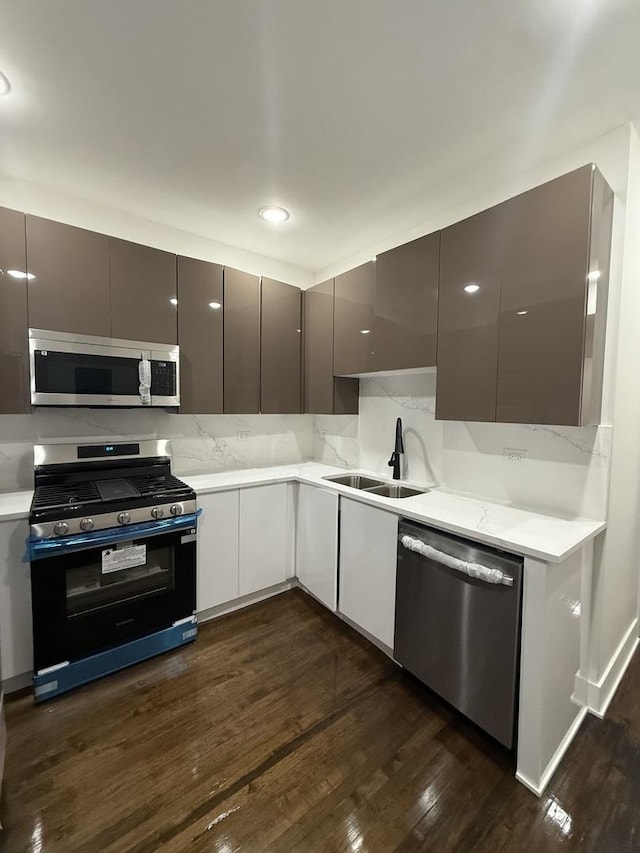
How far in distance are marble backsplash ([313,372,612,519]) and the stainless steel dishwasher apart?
59 cm

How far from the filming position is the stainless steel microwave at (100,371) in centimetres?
188

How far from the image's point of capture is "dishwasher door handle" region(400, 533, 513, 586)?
1.39 m

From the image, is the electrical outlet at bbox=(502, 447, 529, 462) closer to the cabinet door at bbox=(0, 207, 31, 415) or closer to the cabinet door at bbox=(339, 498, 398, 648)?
the cabinet door at bbox=(339, 498, 398, 648)

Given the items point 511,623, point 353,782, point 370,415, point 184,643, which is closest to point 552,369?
point 511,623

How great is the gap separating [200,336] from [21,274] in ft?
3.15

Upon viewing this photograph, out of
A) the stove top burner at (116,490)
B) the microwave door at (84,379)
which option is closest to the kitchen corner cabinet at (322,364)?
the microwave door at (84,379)

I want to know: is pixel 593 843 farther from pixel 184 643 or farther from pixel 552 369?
pixel 184 643

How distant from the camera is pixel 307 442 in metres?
3.49

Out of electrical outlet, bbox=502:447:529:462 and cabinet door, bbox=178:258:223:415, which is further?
cabinet door, bbox=178:258:223:415

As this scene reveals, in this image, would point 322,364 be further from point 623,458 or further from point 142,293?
point 623,458

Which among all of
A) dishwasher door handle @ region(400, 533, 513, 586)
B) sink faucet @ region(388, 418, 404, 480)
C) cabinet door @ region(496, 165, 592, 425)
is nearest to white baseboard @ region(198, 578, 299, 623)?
sink faucet @ region(388, 418, 404, 480)

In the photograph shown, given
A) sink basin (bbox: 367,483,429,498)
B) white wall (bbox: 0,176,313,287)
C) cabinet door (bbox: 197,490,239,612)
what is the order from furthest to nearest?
1. sink basin (bbox: 367,483,429,498)
2. cabinet door (bbox: 197,490,239,612)
3. white wall (bbox: 0,176,313,287)

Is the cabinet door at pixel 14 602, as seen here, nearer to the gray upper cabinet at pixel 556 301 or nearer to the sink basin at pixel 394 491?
the sink basin at pixel 394 491

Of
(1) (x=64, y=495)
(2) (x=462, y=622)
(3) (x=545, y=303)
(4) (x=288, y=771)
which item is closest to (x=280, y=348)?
(1) (x=64, y=495)
